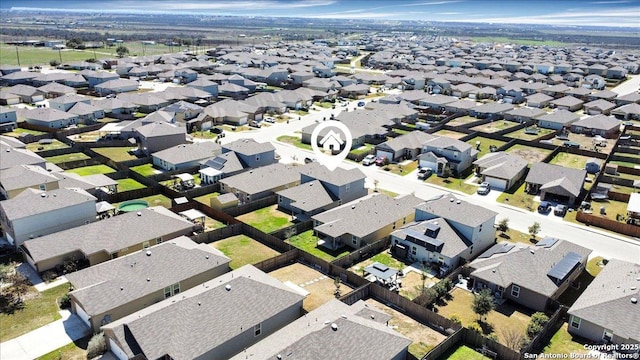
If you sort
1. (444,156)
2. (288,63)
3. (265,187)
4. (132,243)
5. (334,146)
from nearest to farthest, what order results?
1. (132,243)
2. (265,187)
3. (444,156)
4. (334,146)
5. (288,63)

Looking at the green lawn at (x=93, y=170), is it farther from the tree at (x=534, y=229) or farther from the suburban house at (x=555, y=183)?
the suburban house at (x=555, y=183)

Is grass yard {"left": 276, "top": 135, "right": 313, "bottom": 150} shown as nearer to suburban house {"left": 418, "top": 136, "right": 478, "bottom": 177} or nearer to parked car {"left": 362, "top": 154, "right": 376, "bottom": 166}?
parked car {"left": 362, "top": 154, "right": 376, "bottom": 166}

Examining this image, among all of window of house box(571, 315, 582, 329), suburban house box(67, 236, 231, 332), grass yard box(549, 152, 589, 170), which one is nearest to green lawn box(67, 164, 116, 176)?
suburban house box(67, 236, 231, 332)

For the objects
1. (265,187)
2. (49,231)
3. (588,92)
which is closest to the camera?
(49,231)

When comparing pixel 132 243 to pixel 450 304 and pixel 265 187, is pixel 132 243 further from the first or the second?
pixel 450 304

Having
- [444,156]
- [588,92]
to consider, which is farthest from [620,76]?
[444,156]

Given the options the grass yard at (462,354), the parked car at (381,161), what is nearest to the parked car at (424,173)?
the parked car at (381,161)

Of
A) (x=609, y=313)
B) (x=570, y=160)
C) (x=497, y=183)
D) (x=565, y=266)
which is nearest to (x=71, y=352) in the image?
(x=609, y=313)
